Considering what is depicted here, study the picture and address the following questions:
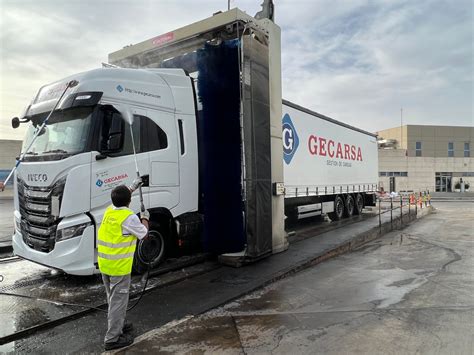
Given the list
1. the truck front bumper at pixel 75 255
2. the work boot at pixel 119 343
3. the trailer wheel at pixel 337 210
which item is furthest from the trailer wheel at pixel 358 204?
the work boot at pixel 119 343

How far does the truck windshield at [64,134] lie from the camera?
552cm

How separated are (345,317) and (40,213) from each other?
449 cm

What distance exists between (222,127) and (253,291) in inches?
126

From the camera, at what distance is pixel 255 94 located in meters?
7.14

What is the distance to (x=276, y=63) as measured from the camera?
8000 millimetres

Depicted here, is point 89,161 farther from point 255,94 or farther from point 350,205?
point 350,205

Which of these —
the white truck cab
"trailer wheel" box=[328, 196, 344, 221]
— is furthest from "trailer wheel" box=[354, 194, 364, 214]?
the white truck cab

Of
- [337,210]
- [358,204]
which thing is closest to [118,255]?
[337,210]

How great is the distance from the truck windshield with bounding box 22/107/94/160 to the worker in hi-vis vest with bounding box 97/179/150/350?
208 cm

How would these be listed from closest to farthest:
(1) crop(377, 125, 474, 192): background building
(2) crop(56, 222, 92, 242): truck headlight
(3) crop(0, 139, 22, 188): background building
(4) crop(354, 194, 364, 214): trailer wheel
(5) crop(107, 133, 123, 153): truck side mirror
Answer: (2) crop(56, 222, 92, 242): truck headlight < (5) crop(107, 133, 123, 153): truck side mirror < (4) crop(354, 194, 364, 214): trailer wheel < (3) crop(0, 139, 22, 188): background building < (1) crop(377, 125, 474, 192): background building

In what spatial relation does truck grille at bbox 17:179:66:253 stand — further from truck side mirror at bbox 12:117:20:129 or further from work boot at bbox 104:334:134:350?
work boot at bbox 104:334:134:350

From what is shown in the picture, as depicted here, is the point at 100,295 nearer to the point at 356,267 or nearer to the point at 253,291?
the point at 253,291

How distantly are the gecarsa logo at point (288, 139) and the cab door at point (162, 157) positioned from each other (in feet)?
14.7

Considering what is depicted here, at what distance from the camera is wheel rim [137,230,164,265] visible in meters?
6.32
